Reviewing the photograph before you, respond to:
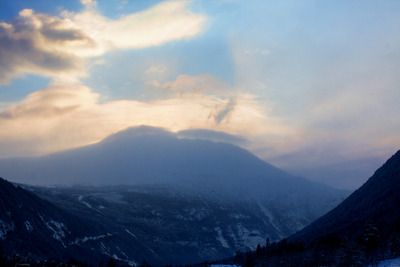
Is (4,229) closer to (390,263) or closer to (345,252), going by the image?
(345,252)

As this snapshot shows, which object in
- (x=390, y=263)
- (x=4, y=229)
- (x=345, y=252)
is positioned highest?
(x=390, y=263)

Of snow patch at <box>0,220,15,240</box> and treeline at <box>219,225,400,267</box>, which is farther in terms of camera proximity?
A: snow patch at <box>0,220,15,240</box>

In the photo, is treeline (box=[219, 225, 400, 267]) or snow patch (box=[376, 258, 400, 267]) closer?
snow patch (box=[376, 258, 400, 267])

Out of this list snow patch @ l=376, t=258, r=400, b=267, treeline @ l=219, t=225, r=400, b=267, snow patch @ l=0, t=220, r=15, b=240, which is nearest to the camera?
snow patch @ l=376, t=258, r=400, b=267

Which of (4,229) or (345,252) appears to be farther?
(4,229)

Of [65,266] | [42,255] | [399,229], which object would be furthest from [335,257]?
[42,255]

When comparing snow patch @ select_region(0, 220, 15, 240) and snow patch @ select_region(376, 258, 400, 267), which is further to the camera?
snow patch @ select_region(0, 220, 15, 240)

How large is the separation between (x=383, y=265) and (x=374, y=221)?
8172cm

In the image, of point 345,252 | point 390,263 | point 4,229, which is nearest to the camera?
point 390,263

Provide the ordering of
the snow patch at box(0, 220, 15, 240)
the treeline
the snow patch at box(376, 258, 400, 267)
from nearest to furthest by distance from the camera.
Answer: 1. the snow patch at box(376, 258, 400, 267)
2. the treeline
3. the snow patch at box(0, 220, 15, 240)

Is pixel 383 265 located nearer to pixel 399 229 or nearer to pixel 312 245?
pixel 399 229

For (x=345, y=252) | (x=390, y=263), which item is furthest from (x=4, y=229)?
(x=390, y=263)

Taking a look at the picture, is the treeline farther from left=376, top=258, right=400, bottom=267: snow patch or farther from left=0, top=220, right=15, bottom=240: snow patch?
left=0, top=220, right=15, bottom=240: snow patch

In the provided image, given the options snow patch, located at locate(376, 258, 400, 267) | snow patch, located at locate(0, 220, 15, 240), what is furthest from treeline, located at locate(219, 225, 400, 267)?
snow patch, located at locate(0, 220, 15, 240)
